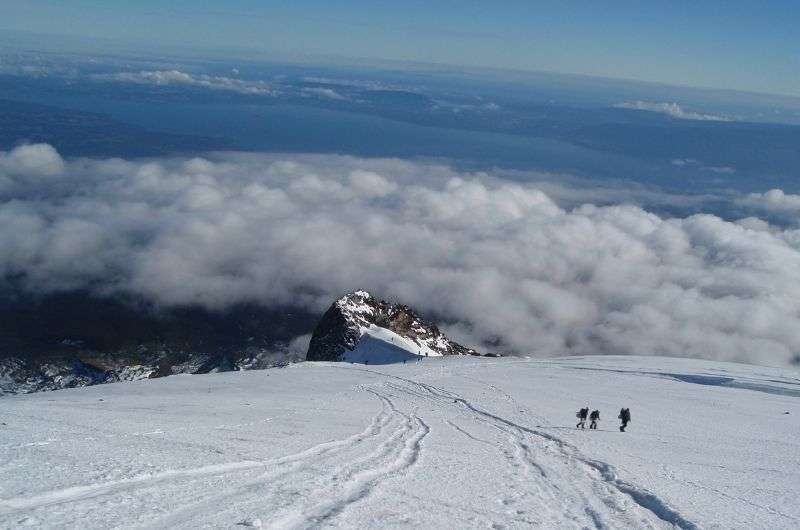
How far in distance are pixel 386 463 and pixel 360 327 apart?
75.9m

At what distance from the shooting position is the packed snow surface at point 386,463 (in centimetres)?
927

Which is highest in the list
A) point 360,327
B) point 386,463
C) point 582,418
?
point 386,463

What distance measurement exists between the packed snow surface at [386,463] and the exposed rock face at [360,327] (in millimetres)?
57740

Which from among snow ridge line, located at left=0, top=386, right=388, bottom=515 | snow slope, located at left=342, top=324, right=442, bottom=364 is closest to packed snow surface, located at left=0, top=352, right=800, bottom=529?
snow ridge line, located at left=0, top=386, right=388, bottom=515

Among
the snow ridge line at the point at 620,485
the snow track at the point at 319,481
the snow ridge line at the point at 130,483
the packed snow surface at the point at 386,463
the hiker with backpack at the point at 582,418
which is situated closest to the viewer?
the snow ridge line at the point at 130,483

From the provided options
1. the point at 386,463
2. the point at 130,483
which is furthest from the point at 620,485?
the point at 130,483

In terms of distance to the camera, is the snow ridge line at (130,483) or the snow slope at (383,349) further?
the snow slope at (383,349)

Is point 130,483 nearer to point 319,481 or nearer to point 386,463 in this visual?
point 319,481

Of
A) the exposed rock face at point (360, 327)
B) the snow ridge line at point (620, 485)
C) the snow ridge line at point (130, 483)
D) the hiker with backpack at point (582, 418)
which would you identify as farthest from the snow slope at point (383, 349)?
the snow ridge line at point (130, 483)

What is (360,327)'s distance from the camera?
88.9 metres

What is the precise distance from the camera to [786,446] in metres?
20.2

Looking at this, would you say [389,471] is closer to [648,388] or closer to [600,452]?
[600,452]

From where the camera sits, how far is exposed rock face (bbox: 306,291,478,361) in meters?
86.2

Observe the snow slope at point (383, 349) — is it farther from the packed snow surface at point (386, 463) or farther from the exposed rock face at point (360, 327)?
the packed snow surface at point (386, 463)
